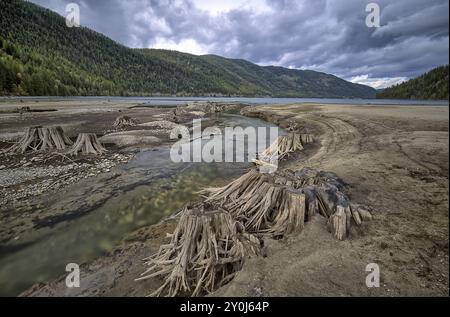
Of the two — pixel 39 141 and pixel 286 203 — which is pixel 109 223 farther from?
pixel 39 141

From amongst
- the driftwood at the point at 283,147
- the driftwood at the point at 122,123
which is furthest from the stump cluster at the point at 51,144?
the driftwood at the point at 283,147

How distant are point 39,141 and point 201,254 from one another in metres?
16.6

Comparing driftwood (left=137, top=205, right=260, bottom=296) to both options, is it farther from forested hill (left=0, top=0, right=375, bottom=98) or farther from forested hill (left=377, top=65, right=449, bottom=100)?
forested hill (left=377, top=65, right=449, bottom=100)

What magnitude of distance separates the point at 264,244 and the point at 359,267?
5.90 ft

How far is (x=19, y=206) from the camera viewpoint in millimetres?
7922

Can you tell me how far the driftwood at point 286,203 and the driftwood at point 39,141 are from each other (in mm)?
13799

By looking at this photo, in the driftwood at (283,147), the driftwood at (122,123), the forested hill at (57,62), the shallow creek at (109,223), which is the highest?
the forested hill at (57,62)

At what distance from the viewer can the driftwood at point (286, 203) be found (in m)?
5.29

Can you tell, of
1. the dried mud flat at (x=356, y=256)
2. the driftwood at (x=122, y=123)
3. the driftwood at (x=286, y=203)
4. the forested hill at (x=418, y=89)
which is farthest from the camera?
the forested hill at (x=418, y=89)

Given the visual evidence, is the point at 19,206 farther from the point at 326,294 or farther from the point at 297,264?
the point at 326,294

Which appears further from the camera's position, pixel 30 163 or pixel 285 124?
pixel 285 124

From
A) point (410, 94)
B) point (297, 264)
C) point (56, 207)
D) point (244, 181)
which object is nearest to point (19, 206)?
point (56, 207)

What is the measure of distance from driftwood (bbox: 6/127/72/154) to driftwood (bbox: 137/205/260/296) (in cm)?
1438

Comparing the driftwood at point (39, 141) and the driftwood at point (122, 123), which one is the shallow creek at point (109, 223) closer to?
the driftwood at point (39, 141)
